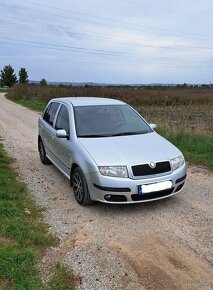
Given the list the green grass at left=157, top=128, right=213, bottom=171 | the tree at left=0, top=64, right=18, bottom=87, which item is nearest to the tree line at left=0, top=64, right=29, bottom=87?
the tree at left=0, top=64, right=18, bottom=87

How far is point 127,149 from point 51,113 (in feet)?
8.98

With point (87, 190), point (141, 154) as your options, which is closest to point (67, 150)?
point (87, 190)

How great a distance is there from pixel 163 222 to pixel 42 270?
1.87 meters

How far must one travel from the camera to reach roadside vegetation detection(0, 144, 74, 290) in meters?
3.22

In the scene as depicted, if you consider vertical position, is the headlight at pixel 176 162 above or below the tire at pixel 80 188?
above

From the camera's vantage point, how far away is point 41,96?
29266mm

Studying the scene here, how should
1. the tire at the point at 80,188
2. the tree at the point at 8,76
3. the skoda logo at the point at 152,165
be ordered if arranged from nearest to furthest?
the skoda logo at the point at 152,165 < the tire at the point at 80,188 < the tree at the point at 8,76

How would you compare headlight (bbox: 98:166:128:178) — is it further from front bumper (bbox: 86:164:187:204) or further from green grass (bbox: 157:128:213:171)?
green grass (bbox: 157:128:213:171)

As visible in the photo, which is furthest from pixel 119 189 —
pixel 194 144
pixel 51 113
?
pixel 194 144

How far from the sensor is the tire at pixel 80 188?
4977 millimetres

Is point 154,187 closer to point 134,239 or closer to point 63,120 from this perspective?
point 134,239

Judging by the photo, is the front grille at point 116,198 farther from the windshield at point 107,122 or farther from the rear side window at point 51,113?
the rear side window at point 51,113

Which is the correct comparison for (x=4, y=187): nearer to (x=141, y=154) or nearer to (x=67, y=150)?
(x=67, y=150)

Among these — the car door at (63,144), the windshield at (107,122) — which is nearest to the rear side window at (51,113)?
the car door at (63,144)
